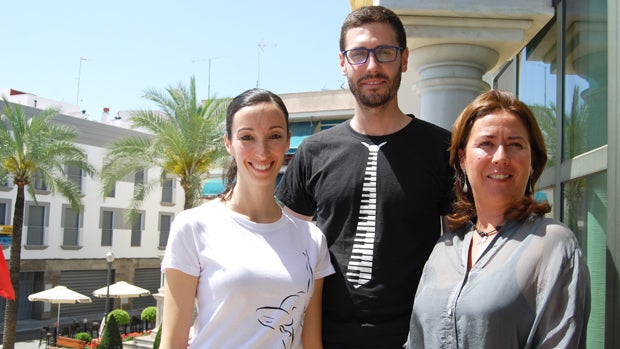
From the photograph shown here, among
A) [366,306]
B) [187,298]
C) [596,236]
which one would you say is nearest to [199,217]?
[187,298]

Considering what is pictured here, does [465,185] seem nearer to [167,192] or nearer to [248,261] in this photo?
[248,261]

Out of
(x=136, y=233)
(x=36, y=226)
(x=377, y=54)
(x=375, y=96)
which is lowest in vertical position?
(x=136, y=233)

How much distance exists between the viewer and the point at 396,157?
254 centimetres

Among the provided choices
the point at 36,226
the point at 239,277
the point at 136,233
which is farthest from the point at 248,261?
the point at 136,233

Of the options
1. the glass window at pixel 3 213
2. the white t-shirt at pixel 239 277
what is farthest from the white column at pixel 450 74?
the glass window at pixel 3 213

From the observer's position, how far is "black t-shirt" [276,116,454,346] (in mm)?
2410

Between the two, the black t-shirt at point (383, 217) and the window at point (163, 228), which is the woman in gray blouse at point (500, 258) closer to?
the black t-shirt at point (383, 217)

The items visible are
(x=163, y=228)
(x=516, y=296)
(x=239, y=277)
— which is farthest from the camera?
(x=163, y=228)

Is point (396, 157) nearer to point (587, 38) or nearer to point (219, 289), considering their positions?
point (219, 289)

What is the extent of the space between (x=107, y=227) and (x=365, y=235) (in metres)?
38.0

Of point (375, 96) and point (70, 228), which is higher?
point (375, 96)

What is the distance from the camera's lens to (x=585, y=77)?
9.36ft

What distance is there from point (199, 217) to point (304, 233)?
416 mm

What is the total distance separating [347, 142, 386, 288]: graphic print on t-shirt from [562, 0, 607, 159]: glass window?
93 centimetres
